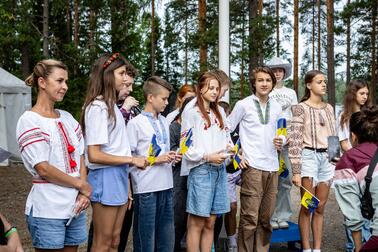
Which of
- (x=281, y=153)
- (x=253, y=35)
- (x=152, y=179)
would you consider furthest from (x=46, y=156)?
(x=253, y=35)

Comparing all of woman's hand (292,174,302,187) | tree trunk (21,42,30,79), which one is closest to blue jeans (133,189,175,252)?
woman's hand (292,174,302,187)

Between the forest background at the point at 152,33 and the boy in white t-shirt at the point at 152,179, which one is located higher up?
the forest background at the point at 152,33

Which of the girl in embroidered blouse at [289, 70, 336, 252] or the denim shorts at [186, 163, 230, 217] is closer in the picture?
the denim shorts at [186, 163, 230, 217]

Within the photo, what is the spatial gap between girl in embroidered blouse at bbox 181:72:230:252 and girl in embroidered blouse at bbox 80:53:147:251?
73 cm

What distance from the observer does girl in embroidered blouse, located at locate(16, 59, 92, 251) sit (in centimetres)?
282

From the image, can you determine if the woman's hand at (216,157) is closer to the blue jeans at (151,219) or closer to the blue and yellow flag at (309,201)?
the blue jeans at (151,219)

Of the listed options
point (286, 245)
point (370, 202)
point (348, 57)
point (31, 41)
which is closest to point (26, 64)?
point (31, 41)

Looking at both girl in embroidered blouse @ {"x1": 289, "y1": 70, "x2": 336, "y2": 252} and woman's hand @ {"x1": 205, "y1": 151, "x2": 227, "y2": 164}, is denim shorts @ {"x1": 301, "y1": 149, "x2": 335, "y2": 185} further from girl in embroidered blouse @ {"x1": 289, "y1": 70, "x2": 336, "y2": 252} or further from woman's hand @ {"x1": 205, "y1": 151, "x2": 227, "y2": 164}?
woman's hand @ {"x1": 205, "y1": 151, "x2": 227, "y2": 164}

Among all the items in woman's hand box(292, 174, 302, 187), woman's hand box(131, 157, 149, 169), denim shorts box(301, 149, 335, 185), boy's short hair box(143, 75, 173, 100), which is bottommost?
woman's hand box(292, 174, 302, 187)

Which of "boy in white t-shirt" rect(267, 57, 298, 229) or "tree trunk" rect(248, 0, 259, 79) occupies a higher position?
"tree trunk" rect(248, 0, 259, 79)

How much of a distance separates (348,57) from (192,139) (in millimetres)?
27813

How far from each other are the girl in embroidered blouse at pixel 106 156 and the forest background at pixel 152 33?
1093 centimetres

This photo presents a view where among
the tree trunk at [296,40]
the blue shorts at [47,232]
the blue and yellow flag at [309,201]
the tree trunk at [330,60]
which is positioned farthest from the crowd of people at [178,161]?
the tree trunk at [296,40]

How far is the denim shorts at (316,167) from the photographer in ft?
15.1
